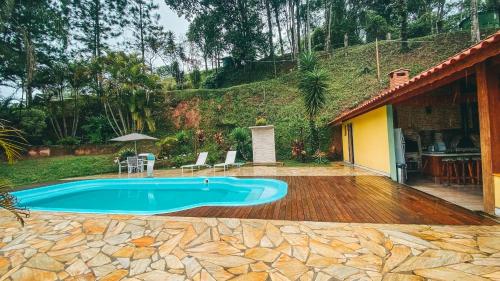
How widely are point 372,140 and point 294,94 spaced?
9.33 metres

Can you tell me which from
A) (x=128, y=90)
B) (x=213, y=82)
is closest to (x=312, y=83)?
(x=128, y=90)

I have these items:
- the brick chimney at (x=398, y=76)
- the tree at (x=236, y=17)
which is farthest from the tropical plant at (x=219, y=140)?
the tree at (x=236, y=17)

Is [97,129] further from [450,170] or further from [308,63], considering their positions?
[450,170]

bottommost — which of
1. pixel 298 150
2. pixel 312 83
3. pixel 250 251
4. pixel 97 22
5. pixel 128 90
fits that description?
pixel 250 251

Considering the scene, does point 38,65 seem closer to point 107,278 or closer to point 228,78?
point 228,78

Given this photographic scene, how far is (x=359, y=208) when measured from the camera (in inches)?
148

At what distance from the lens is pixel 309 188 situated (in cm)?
545

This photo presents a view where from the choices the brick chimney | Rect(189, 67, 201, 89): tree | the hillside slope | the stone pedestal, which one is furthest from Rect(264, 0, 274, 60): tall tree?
the brick chimney

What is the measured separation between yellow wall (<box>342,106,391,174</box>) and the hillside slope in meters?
3.39

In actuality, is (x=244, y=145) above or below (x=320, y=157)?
above

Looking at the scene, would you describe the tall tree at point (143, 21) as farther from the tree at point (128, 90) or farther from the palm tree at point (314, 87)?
the palm tree at point (314, 87)

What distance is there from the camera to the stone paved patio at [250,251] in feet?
7.38

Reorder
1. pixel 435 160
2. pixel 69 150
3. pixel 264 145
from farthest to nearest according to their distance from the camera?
1. pixel 69 150
2. pixel 264 145
3. pixel 435 160

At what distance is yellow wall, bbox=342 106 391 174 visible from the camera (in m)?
6.27
